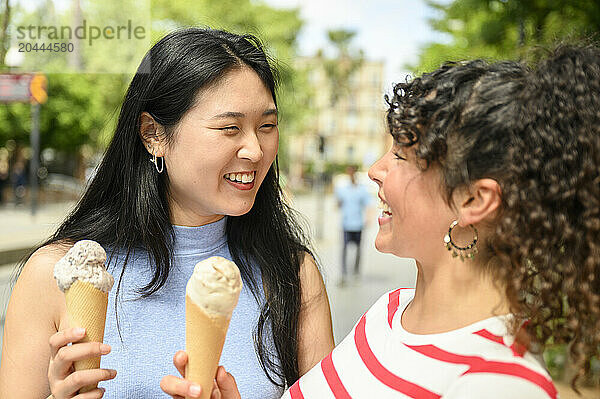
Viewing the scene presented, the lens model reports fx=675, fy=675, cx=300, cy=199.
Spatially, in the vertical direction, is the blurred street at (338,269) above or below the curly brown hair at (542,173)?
below

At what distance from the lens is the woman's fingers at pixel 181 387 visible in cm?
133

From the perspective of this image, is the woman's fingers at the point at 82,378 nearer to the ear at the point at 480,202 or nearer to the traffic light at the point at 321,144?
the ear at the point at 480,202

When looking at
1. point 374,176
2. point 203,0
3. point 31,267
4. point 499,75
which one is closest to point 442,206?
point 374,176

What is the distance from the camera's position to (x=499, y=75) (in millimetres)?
1319

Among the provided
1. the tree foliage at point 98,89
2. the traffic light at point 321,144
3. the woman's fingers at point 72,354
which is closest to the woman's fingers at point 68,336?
the woman's fingers at point 72,354

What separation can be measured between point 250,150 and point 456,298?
735 millimetres

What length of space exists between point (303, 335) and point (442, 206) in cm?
77

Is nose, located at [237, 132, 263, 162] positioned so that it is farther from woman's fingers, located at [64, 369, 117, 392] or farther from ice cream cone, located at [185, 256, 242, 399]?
woman's fingers, located at [64, 369, 117, 392]

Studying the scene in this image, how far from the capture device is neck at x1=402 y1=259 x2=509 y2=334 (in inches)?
51.7

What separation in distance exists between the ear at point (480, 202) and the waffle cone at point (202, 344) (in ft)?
1.76

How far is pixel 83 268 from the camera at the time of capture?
1463 millimetres

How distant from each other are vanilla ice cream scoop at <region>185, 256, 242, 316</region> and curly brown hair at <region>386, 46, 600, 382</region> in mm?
470

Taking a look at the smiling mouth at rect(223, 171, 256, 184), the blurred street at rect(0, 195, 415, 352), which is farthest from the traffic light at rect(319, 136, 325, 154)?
the smiling mouth at rect(223, 171, 256, 184)

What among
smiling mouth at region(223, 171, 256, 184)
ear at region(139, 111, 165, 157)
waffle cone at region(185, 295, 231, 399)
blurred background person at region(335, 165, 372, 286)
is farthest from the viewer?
blurred background person at region(335, 165, 372, 286)
